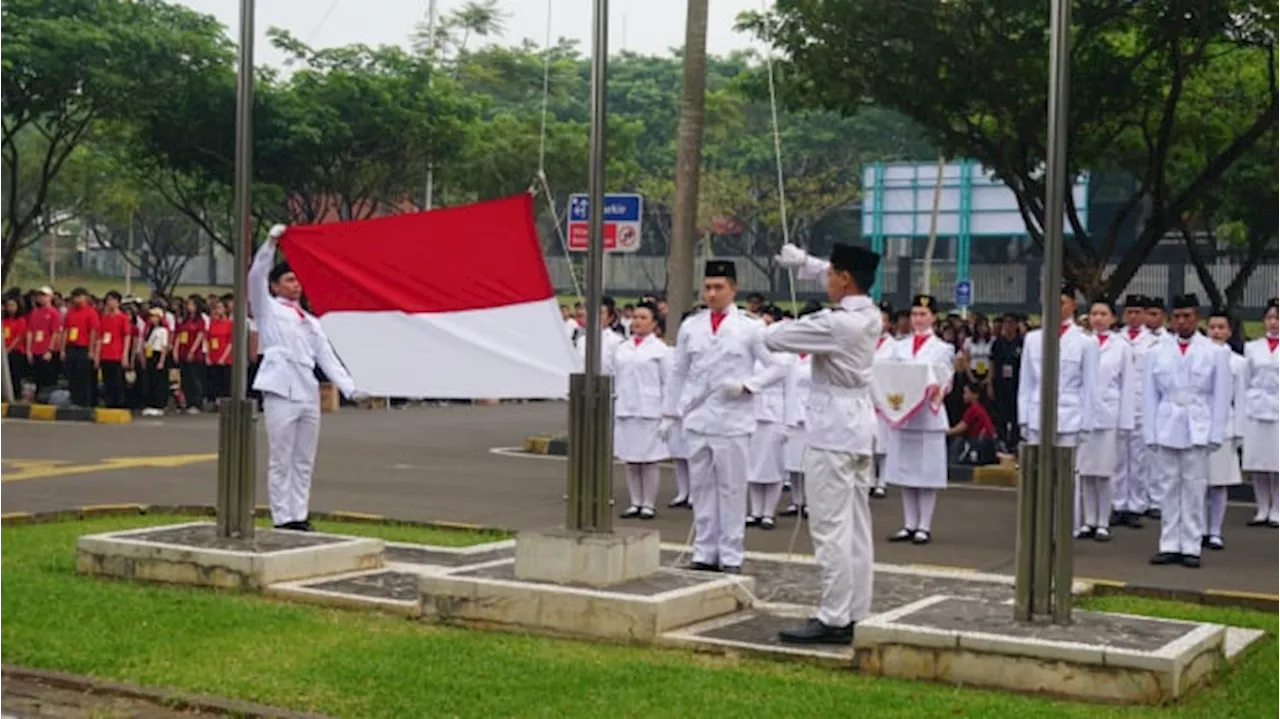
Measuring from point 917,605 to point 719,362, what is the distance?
11.2 ft

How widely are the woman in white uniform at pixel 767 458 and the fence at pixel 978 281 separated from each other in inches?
862

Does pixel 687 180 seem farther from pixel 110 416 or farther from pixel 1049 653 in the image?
pixel 1049 653

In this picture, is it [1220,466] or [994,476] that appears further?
[994,476]

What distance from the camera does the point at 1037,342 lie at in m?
14.2

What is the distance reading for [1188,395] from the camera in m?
13.3

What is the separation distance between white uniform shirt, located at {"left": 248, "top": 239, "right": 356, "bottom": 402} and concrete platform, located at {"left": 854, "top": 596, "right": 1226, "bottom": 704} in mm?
4907

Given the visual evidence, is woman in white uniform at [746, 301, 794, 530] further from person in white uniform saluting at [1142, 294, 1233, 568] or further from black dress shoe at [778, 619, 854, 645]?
black dress shoe at [778, 619, 854, 645]

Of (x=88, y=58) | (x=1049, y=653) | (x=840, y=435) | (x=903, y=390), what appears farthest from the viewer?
(x=88, y=58)

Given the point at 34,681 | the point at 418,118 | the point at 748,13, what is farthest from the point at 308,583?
the point at 418,118

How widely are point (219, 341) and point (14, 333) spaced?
3.00 m

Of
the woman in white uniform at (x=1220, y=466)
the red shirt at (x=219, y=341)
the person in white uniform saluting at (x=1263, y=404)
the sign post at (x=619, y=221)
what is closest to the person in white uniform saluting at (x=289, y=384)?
the woman in white uniform at (x=1220, y=466)

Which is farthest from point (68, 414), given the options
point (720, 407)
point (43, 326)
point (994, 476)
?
point (720, 407)

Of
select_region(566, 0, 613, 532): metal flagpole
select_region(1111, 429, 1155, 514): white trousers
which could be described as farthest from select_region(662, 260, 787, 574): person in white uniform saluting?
select_region(1111, 429, 1155, 514): white trousers

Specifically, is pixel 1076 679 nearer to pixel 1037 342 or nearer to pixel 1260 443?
pixel 1037 342
